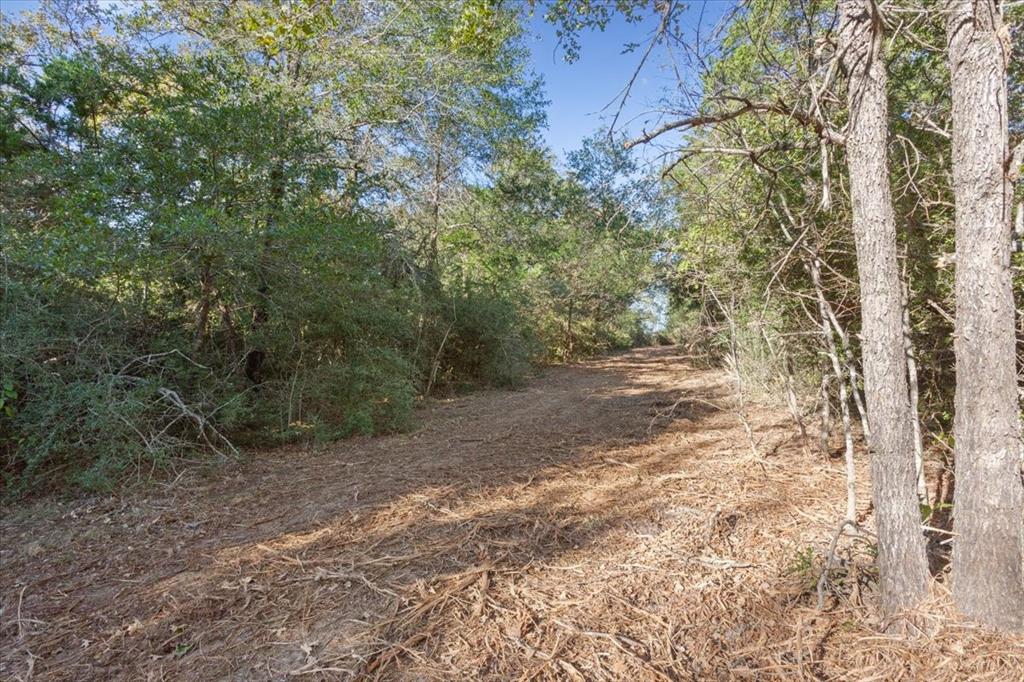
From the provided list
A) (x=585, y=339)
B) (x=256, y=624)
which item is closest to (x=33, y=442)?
(x=256, y=624)

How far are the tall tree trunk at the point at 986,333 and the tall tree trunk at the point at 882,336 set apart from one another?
19 cm

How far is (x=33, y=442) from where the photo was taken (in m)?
3.99

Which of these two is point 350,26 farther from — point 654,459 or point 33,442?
point 654,459

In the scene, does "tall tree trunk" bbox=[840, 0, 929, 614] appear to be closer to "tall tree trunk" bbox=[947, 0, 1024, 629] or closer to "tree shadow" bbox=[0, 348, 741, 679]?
"tall tree trunk" bbox=[947, 0, 1024, 629]

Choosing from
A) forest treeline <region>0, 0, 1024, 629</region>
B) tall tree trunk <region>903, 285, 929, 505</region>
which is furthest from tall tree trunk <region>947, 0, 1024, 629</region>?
tall tree trunk <region>903, 285, 929, 505</region>

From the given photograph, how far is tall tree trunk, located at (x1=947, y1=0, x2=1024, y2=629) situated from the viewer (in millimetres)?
1934

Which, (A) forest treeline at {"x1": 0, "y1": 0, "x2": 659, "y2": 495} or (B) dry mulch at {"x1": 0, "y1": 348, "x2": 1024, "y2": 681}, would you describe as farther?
(A) forest treeline at {"x1": 0, "y1": 0, "x2": 659, "y2": 495}

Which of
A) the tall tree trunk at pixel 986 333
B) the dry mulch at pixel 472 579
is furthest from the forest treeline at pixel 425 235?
the dry mulch at pixel 472 579

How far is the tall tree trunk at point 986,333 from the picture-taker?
6.34ft

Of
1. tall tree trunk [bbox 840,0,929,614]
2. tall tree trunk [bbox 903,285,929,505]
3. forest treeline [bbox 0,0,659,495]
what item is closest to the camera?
tall tree trunk [bbox 840,0,929,614]

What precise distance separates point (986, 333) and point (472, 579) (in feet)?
8.13

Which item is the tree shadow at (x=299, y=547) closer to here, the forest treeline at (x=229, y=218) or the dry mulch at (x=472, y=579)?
the dry mulch at (x=472, y=579)

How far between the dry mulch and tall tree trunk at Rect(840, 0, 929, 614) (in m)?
0.21

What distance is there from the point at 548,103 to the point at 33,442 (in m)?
10.7
